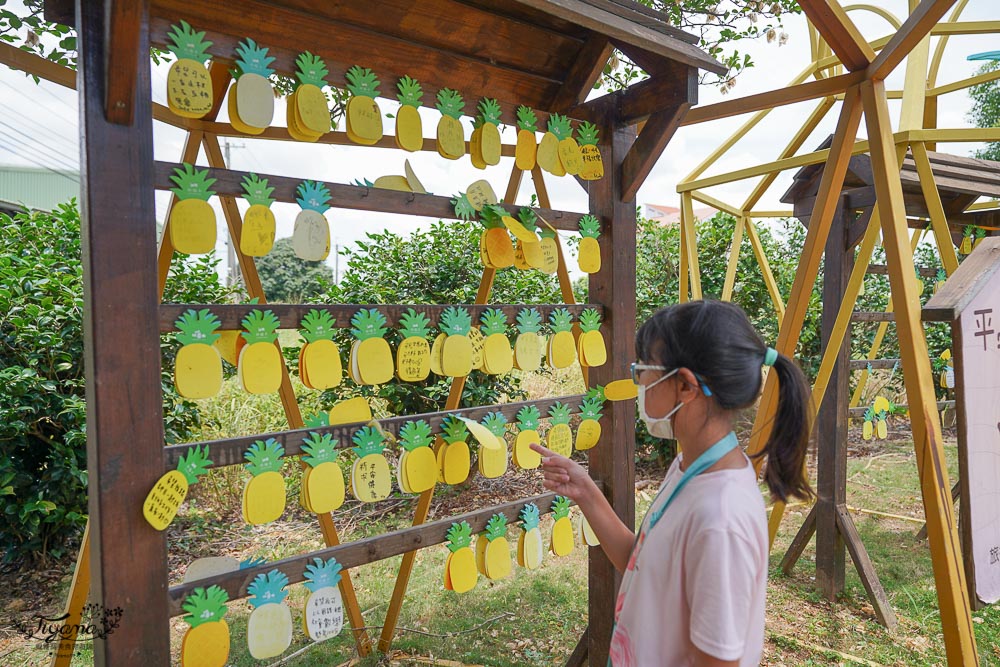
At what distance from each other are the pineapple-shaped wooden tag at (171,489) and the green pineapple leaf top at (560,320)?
109 centimetres

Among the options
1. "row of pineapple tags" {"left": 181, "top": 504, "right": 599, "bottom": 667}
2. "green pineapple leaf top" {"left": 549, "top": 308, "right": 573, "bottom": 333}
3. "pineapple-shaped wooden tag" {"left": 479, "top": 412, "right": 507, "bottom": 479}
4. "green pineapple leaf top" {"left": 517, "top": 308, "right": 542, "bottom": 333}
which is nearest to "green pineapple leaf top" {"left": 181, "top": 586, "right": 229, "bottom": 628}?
"row of pineapple tags" {"left": 181, "top": 504, "right": 599, "bottom": 667}

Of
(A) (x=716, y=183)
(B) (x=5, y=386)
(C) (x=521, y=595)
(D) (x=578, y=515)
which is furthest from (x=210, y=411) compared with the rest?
(A) (x=716, y=183)

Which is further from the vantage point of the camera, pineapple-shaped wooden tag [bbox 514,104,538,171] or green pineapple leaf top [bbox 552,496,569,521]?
green pineapple leaf top [bbox 552,496,569,521]

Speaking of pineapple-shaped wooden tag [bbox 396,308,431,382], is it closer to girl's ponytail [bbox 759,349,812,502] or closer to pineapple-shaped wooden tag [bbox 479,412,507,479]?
pineapple-shaped wooden tag [bbox 479,412,507,479]

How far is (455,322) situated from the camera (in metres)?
1.75

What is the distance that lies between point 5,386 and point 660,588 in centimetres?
303

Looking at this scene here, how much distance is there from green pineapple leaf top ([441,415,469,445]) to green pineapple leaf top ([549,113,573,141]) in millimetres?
987

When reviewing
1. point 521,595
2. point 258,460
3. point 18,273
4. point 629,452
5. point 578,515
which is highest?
point 18,273

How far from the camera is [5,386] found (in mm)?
2713

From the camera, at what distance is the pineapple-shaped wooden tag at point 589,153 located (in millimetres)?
2035

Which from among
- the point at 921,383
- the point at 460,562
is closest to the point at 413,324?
the point at 460,562

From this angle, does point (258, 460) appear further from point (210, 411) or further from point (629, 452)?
point (210, 411)

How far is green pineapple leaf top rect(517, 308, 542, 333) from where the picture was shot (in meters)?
1.93

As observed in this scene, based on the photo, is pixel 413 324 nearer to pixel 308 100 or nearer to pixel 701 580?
pixel 308 100
